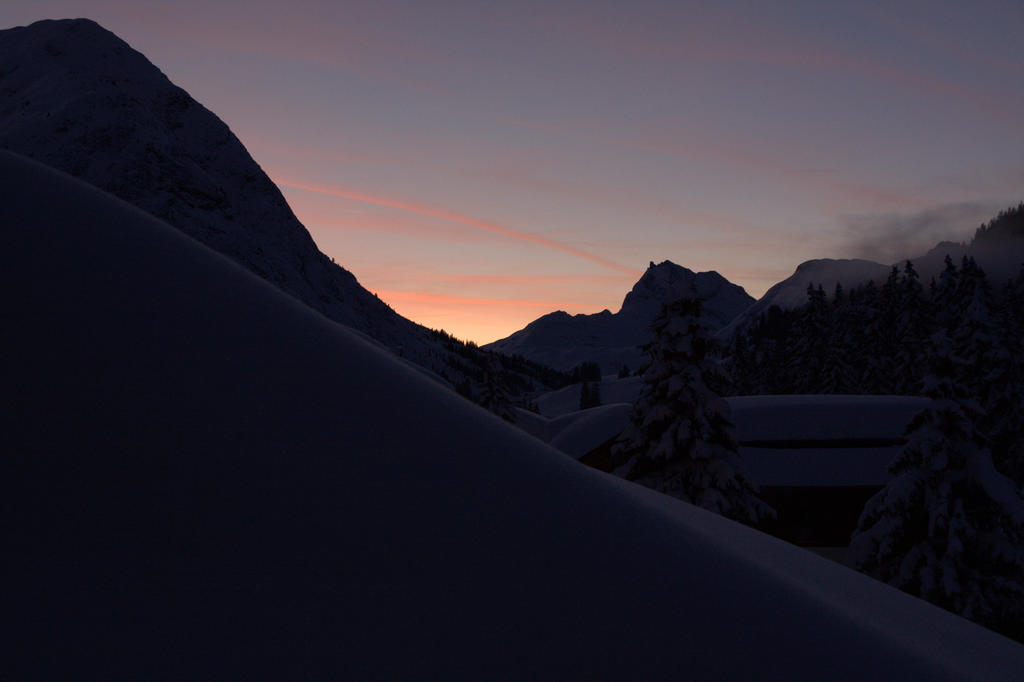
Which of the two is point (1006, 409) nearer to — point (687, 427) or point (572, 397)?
point (687, 427)

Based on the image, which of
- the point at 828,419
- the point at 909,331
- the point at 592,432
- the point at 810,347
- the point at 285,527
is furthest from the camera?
the point at 810,347

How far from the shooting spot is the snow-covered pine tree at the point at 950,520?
13.5 m

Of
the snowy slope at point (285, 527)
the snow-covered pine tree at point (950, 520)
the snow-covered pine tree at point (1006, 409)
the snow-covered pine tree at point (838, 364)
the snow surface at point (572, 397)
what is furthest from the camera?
the snow surface at point (572, 397)

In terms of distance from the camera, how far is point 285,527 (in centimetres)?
181

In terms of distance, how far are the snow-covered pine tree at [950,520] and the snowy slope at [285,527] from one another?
13.6 m

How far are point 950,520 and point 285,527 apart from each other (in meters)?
16.0

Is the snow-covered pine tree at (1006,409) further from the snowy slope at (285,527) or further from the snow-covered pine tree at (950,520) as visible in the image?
the snowy slope at (285,527)

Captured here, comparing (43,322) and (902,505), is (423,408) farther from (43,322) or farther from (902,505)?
(902,505)

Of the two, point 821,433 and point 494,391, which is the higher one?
point 821,433

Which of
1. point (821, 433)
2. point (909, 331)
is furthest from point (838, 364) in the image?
point (821, 433)

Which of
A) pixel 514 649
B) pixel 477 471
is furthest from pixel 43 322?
pixel 514 649

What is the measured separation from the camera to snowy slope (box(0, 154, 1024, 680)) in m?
1.58

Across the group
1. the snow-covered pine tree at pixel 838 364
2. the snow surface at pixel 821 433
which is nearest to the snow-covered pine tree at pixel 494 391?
the snow surface at pixel 821 433

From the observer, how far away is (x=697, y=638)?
6.10 feet
